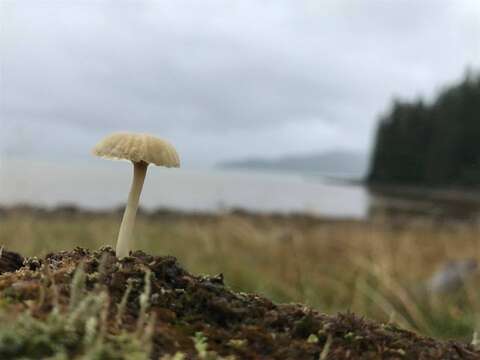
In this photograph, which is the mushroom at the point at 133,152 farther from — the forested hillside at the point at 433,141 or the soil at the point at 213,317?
the forested hillside at the point at 433,141

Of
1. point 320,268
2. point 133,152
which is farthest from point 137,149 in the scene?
point 320,268

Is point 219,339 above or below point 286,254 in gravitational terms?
above

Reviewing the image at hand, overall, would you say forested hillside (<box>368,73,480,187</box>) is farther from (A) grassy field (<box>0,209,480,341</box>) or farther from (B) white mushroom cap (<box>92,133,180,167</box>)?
(B) white mushroom cap (<box>92,133,180,167</box>)

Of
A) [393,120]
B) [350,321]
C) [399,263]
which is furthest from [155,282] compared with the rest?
[393,120]

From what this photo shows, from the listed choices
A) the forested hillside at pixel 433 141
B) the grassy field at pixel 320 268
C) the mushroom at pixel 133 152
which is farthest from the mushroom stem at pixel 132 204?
the forested hillside at pixel 433 141

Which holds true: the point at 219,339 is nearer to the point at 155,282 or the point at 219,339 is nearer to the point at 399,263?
the point at 155,282

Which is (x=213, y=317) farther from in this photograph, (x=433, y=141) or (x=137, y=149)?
(x=433, y=141)

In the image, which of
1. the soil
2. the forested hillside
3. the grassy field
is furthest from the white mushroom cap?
the forested hillside
